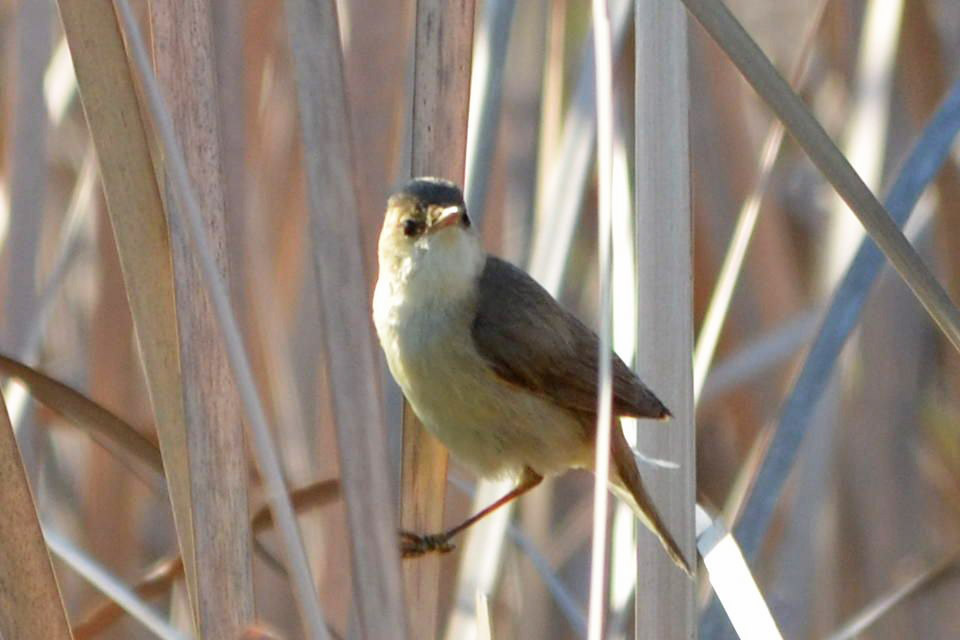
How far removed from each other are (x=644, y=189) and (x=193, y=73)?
0.53 meters

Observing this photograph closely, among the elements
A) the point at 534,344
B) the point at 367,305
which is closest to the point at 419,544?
the point at 534,344

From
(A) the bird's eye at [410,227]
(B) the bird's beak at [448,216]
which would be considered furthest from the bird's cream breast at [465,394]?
(B) the bird's beak at [448,216]

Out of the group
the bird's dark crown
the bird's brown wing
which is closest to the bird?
the bird's brown wing

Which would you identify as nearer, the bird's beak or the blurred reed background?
the blurred reed background

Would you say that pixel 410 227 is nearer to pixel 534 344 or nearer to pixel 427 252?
pixel 427 252

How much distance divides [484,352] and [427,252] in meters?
0.18

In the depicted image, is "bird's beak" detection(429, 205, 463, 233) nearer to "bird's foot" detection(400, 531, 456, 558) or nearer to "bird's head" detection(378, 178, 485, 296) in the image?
"bird's head" detection(378, 178, 485, 296)

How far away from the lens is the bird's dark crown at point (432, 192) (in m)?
1.75

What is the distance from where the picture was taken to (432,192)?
181 centimetres

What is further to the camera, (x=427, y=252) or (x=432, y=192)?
(x=427, y=252)

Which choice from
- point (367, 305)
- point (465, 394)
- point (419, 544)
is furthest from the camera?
point (465, 394)

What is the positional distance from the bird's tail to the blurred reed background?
0.33 ft

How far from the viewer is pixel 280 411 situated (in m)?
2.99

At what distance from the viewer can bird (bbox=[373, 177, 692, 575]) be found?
2.03 metres
